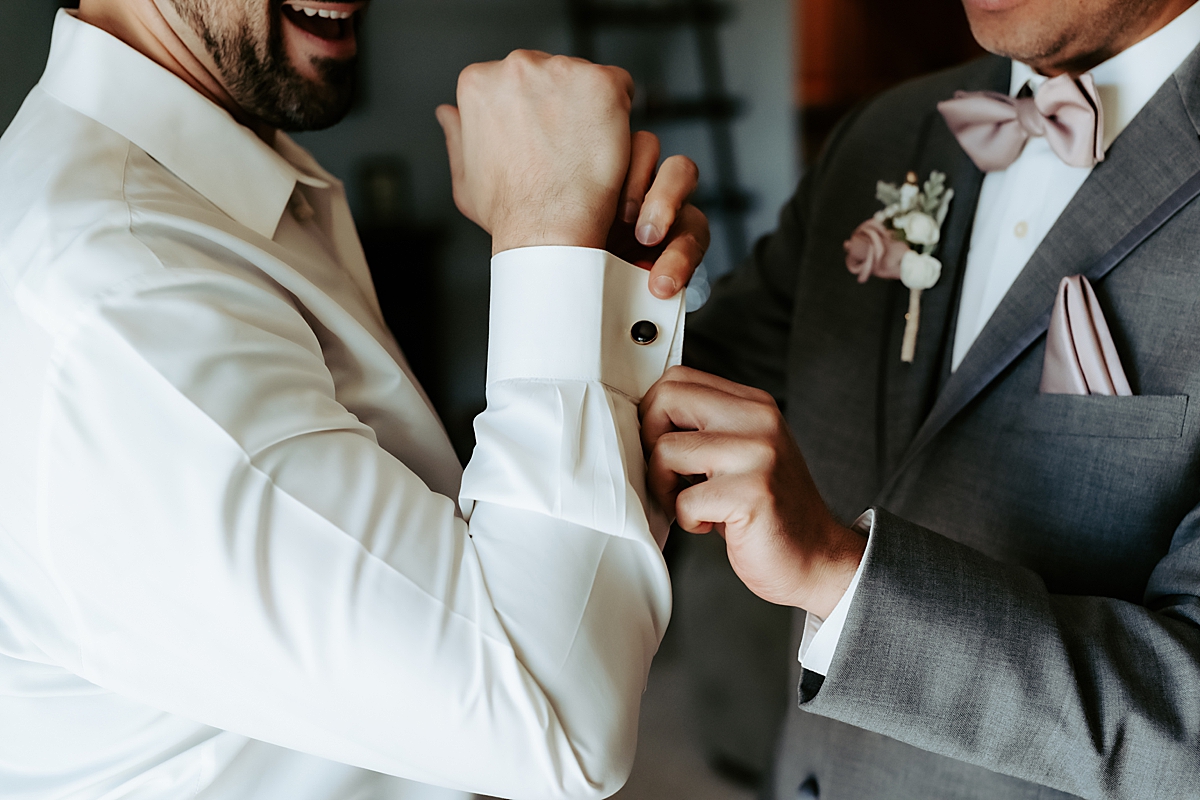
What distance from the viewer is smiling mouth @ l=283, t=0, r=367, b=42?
953 mm

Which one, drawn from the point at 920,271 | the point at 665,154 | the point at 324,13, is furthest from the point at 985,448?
the point at 665,154

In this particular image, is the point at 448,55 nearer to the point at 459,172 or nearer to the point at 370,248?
the point at 370,248

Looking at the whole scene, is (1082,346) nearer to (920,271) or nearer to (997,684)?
(920,271)

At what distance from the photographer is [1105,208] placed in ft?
3.39

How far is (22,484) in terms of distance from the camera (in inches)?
24.6

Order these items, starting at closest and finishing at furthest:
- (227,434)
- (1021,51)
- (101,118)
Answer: (227,434), (101,118), (1021,51)

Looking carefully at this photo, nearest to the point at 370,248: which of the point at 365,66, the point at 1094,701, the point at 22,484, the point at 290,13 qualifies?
the point at 365,66

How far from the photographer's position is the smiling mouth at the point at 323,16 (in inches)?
37.5

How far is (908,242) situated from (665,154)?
1525mm

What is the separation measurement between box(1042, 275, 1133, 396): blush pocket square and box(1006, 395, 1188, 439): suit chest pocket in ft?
0.05

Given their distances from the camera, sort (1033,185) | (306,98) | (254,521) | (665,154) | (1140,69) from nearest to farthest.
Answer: (254,521)
(306,98)
(1140,69)
(1033,185)
(665,154)

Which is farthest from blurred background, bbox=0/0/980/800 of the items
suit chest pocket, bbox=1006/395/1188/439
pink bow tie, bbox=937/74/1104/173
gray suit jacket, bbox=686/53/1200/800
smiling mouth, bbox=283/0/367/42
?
smiling mouth, bbox=283/0/367/42

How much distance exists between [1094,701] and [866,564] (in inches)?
10.4

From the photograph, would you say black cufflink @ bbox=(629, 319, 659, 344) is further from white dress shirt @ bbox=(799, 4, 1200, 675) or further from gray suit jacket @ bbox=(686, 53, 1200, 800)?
white dress shirt @ bbox=(799, 4, 1200, 675)
